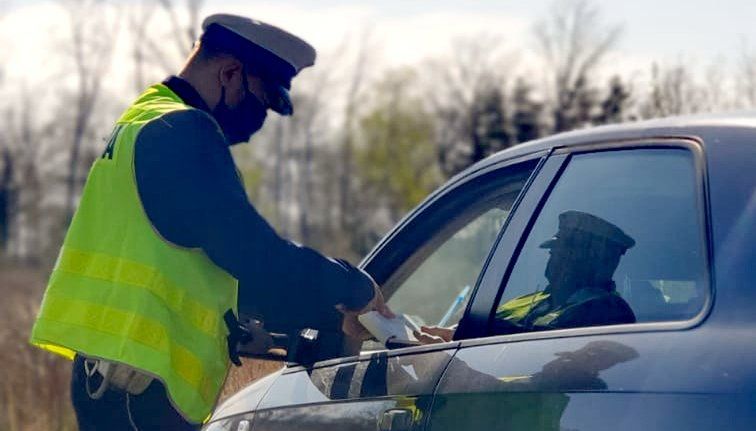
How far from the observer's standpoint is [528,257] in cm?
380

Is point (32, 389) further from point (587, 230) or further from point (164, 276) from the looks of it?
point (587, 230)

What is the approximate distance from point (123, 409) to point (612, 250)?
1.49 m

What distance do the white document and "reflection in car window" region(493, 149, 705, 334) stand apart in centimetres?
46

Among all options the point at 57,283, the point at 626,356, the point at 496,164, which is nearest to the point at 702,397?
the point at 626,356

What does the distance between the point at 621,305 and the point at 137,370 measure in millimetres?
1406

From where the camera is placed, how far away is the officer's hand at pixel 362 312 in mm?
4250

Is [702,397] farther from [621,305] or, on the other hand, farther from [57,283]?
[57,283]

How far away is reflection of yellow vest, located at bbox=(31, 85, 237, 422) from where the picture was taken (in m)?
4.05

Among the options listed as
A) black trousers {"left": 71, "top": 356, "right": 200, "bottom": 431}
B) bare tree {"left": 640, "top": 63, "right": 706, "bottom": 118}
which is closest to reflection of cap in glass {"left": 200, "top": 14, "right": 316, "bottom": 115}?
black trousers {"left": 71, "top": 356, "right": 200, "bottom": 431}

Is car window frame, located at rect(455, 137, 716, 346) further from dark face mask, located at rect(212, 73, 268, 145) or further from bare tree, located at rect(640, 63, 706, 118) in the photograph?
bare tree, located at rect(640, 63, 706, 118)

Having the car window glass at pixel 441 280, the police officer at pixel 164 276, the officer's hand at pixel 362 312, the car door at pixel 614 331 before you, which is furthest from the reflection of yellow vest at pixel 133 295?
the car window glass at pixel 441 280

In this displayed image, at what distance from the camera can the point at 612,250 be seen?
354 cm

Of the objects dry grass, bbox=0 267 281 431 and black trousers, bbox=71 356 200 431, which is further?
dry grass, bbox=0 267 281 431

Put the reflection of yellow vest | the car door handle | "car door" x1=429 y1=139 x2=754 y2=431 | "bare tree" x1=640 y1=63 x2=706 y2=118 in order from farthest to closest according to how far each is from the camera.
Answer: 1. "bare tree" x1=640 y1=63 x2=706 y2=118
2. the reflection of yellow vest
3. the car door handle
4. "car door" x1=429 y1=139 x2=754 y2=431
